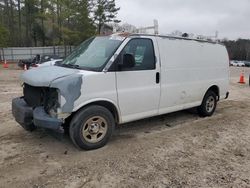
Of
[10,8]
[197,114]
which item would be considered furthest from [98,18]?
[197,114]

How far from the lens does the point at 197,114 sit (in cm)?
760

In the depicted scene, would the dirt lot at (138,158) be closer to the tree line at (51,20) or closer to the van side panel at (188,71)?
the van side panel at (188,71)

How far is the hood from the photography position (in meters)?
4.60

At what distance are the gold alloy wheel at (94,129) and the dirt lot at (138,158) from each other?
229mm

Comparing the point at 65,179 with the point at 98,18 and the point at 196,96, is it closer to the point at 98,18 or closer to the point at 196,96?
the point at 196,96

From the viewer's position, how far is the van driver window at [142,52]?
17.6ft

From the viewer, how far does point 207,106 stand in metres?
7.41

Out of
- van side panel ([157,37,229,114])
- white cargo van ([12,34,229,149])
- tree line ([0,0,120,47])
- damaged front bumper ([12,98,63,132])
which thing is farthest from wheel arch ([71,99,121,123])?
tree line ([0,0,120,47])

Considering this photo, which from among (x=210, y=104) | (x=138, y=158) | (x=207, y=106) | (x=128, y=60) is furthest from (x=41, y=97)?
(x=210, y=104)

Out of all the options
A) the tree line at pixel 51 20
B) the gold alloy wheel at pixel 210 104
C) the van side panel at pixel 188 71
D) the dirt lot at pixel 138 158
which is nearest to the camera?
the dirt lot at pixel 138 158

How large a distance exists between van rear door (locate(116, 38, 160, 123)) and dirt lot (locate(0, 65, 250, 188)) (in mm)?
573

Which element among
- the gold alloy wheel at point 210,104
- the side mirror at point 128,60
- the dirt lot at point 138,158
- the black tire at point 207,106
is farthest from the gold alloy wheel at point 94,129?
the gold alloy wheel at point 210,104

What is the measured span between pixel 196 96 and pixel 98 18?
39164 millimetres

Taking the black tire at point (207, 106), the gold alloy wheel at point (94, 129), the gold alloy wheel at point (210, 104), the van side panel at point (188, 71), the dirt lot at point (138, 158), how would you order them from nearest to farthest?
1. the dirt lot at point (138, 158)
2. the gold alloy wheel at point (94, 129)
3. the van side panel at point (188, 71)
4. the black tire at point (207, 106)
5. the gold alloy wheel at point (210, 104)
